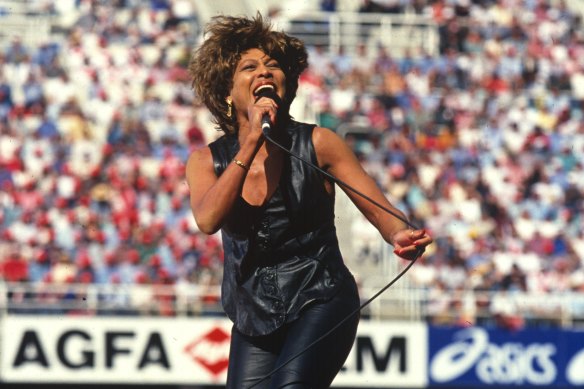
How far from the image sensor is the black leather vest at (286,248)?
14.5ft

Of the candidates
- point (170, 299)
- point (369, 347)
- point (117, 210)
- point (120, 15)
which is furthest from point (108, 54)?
point (369, 347)

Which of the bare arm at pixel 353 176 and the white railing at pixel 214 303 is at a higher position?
the bare arm at pixel 353 176

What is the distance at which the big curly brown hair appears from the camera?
15.1ft

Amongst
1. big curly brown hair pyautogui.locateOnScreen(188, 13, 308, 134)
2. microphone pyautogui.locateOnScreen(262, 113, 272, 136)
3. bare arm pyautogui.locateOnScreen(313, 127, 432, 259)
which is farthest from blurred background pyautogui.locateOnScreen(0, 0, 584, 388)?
microphone pyautogui.locateOnScreen(262, 113, 272, 136)

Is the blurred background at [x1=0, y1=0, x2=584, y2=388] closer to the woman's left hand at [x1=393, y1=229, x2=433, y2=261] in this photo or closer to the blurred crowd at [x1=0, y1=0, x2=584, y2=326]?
the blurred crowd at [x1=0, y1=0, x2=584, y2=326]

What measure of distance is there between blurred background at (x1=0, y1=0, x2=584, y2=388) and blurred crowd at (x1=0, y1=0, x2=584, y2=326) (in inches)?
1.0

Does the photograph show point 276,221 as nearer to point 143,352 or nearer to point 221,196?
point 221,196

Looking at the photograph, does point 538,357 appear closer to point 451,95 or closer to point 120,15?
point 451,95

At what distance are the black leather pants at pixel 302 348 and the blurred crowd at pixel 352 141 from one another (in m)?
9.55

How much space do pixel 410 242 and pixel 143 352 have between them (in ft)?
31.2

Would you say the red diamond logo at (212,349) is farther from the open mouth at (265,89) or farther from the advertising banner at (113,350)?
the open mouth at (265,89)

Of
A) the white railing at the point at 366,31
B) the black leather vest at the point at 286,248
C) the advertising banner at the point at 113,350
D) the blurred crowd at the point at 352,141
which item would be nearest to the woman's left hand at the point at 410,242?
the black leather vest at the point at 286,248

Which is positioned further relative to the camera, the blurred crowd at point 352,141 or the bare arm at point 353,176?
the blurred crowd at point 352,141

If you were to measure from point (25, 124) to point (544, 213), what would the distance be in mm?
6321
